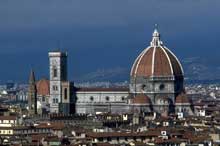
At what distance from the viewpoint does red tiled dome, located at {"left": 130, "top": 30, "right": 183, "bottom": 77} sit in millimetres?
127625

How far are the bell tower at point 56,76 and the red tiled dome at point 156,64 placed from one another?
25.5ft

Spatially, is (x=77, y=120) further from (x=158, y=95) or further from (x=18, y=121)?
(x=158, y=95)

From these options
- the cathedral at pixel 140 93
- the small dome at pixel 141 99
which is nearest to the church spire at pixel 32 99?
the cathedral at pixel 140 93

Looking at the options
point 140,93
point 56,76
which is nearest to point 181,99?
point 140,93

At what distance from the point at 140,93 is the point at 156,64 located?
2.98 metres

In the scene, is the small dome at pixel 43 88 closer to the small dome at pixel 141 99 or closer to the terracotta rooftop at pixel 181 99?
the small dome at pixel 141 99

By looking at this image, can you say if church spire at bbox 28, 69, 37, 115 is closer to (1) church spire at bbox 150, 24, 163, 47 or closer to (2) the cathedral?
(2) the cathedral

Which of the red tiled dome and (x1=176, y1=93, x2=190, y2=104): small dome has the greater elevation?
the red tiled dome

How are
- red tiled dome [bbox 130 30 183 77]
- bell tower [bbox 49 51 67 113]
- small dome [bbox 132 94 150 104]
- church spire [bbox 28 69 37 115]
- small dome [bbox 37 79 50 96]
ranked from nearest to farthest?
church spire [bbox 28 69 37 115], small dome [bbox 132 94 150 104], red tiled dome [bbox 130 30 183 77], bell tower [bbox 49 51 67 113], small dome [bbox 37 79 50 96]

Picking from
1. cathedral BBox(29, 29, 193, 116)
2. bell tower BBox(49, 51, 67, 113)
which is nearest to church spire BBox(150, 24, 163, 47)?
cathedral BBox(29, 29, 193, 116)

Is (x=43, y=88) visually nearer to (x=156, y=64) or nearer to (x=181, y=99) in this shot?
(x=156, y=64)

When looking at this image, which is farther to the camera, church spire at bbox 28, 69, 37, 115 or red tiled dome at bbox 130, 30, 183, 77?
red tiled dome at bbox 130, 30, 183, 77

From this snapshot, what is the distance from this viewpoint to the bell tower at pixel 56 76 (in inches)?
5231

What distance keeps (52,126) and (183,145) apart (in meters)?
19.6
